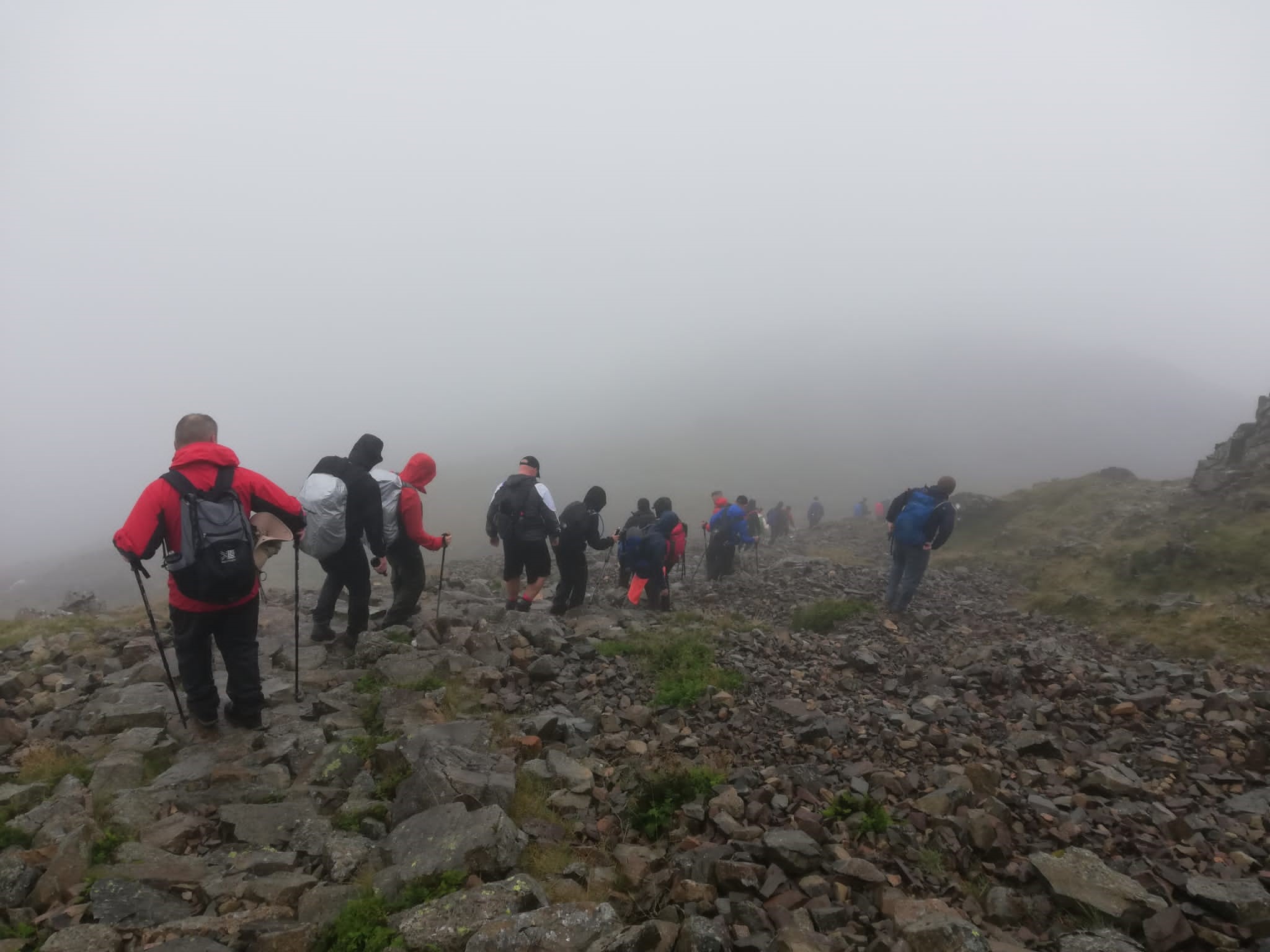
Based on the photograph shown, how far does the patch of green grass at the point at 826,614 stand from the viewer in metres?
14.0

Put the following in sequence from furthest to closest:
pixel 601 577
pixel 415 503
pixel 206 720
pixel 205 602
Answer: pixel 601 577, pixel 415 503, pixel 206 720, pixel 205 602

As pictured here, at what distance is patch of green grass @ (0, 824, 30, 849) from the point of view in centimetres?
550

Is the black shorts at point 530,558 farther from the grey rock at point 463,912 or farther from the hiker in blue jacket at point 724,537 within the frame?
the grey rock at point 463,912

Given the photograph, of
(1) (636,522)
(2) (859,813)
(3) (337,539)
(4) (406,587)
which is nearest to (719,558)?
(1) (636,522)

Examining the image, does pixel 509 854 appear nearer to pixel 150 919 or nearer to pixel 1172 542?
pixel 150 919

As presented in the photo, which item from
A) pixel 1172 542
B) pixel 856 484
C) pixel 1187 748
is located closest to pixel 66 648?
pixel 1187 748

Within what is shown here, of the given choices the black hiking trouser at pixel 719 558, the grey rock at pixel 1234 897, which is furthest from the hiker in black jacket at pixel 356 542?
the black hiking trouser at pixel 719 558

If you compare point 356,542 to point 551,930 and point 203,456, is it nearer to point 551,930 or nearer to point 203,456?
point 203,456

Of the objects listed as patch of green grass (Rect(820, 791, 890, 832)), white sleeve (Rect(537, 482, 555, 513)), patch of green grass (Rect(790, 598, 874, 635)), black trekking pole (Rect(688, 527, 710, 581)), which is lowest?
black trekking pole (Rect(688, 527, 710, 581))

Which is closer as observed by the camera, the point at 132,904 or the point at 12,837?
the point at 132,904

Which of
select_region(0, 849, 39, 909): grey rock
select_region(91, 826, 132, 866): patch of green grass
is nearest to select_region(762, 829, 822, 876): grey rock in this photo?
select_region(91, 826, 132, 866): patch of green grass

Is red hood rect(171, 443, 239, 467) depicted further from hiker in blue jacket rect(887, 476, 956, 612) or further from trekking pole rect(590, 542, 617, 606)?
hiker in blue jacket rect(887, 476, 956, 612)

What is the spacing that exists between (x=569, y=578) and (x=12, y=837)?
9.49m

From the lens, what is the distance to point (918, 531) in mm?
14938
